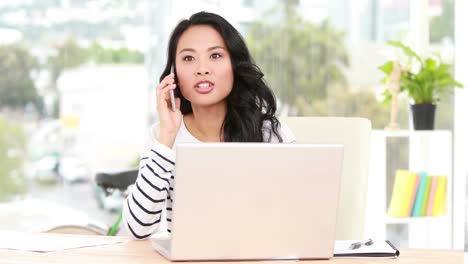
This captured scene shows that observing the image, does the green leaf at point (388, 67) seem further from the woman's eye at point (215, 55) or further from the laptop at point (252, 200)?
the laptop at point (252, 200)

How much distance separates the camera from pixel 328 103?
197 inches

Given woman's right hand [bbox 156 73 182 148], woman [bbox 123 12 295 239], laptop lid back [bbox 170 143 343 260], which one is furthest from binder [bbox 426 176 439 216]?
laptop lid back [bbox 170 143 343 260]

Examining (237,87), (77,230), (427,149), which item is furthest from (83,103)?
(237,87)

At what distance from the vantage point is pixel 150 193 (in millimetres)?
2176

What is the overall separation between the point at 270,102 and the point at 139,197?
0.63 metres

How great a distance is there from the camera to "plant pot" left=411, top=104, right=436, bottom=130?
4404 millimetres

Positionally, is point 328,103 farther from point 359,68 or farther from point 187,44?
point 187,44

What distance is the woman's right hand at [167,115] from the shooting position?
7.35 feet

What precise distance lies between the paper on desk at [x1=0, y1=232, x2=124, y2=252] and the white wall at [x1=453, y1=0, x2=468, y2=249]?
2.90 metres

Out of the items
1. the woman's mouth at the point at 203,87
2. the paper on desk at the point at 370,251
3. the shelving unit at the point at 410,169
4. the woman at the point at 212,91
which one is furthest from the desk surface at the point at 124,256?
the shelving unit at the point at 410,169

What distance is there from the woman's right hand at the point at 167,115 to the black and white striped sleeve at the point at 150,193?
0.07m

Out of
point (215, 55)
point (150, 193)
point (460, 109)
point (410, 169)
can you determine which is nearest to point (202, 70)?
point (215, 55)

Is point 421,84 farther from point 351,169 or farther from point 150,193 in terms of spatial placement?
point 150,193

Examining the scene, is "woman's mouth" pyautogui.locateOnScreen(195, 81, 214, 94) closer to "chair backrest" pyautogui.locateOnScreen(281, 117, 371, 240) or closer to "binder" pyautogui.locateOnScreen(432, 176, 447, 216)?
"chair backrest" pyautogui.locateOnScreen(281, 117, 371, 240)
